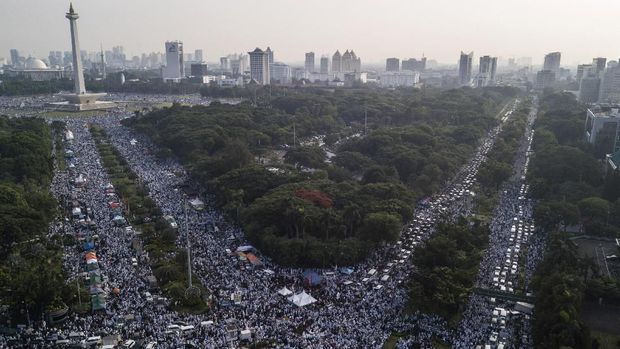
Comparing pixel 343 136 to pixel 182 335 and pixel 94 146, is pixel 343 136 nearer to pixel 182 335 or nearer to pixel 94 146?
pixel 94 146

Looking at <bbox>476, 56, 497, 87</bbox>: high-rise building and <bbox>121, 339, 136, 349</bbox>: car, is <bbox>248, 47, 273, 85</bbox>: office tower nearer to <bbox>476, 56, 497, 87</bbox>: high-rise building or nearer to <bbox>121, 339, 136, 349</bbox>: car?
<bbox>476, 56, 497, 87</bbox>: high-rise building

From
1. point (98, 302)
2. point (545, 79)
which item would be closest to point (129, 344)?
point (98, 302)

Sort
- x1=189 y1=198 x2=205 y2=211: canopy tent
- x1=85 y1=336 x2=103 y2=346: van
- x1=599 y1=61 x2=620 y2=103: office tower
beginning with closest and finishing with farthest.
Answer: x1=85 y1=336 x2=103 y2=346: van
x1=189 y1=198 x2=205 y2=211: canopy tent
x1=599 y1=61 x2=620 y2=103: office tower

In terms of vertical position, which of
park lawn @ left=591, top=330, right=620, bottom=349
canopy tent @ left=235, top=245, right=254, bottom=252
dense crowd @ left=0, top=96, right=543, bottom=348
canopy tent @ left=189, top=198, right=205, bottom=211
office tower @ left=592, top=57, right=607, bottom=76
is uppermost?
office tower @ left=592, top=57, right=607, bottom=76

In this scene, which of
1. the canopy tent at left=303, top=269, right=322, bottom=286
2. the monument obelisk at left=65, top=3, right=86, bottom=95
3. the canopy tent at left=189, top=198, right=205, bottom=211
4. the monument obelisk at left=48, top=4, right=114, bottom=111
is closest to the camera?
the canopy tent at left=303, top=269, right=322, bottom=286

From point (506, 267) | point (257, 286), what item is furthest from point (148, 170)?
point (506, 267)

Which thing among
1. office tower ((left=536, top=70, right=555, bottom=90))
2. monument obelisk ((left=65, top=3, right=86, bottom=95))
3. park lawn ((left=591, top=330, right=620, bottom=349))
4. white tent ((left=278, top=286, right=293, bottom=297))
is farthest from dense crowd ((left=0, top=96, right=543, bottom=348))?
office tower ((left=536, top=70, right=555, bottom=90))

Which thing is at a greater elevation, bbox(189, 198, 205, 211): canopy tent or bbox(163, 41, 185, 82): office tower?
bbox(163, 41, 185, 82): office tower

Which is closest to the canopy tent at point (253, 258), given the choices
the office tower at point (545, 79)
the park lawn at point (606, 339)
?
the park lawn at point (606, 339)
